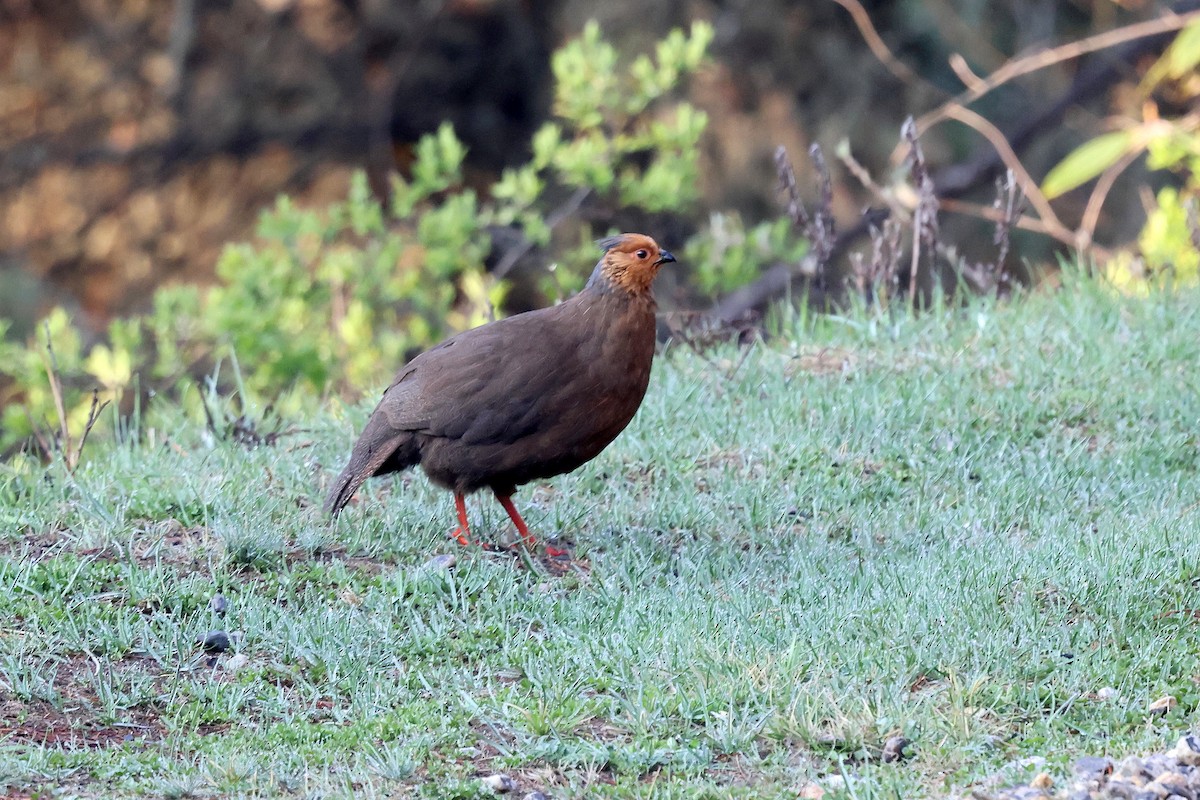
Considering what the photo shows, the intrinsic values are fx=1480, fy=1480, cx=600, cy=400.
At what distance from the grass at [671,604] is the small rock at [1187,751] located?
14 centimetres

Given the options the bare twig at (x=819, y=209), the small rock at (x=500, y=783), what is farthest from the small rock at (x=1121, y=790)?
the bare twig at (x=819, y=209)

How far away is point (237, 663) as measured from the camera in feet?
14.4

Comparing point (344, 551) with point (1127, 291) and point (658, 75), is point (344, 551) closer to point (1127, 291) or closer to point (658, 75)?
point (1127, 291)

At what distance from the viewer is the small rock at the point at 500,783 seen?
141 inches

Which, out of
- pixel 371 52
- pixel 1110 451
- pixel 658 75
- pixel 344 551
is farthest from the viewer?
pixel 371 52

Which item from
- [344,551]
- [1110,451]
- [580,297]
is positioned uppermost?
[580,297]

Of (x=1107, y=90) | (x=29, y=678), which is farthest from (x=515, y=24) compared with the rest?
(x=29, y=678)

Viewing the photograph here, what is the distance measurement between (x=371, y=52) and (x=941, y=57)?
15.8ft

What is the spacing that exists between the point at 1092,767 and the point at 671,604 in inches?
62.0

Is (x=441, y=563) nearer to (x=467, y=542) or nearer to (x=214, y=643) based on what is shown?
(x=467, y=542)

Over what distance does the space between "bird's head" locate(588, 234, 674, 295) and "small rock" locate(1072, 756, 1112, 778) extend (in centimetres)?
246

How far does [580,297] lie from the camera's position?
17.8 feet

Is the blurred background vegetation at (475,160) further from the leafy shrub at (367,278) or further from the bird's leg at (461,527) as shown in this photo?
the bird's leg at (461,527)

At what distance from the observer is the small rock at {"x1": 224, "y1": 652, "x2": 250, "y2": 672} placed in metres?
4.38
